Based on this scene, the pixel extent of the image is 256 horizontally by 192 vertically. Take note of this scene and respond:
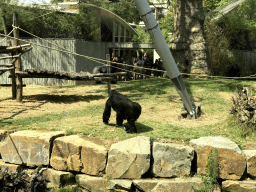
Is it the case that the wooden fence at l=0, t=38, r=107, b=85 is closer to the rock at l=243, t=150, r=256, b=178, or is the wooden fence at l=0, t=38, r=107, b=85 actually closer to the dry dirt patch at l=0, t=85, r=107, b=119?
the dry dirt patch at l=0, t=85, r=107, b=119

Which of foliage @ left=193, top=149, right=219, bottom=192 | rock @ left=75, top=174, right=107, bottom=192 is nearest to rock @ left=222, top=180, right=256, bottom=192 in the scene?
foliage @ left=193, top=149, right=219, bottom=192

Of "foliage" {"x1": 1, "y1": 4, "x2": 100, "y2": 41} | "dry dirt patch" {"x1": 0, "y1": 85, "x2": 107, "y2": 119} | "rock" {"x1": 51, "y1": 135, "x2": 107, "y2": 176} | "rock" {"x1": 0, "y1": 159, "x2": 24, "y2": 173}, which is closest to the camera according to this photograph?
"rock" {"x1": 51, "y1": 135, "x2": 107, "y2": 176}

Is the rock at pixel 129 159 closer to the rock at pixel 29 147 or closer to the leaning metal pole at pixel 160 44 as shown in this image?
the rock at pixel 29 147

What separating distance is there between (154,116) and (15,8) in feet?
37.6

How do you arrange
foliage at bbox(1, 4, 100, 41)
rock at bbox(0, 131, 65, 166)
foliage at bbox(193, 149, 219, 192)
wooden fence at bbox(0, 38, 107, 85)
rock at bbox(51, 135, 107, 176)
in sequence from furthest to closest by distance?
foliage at bbox(1, 4, 100, 41) < wooden fence at bbox(0, 38, 107, 85) < rock at bbox(0, 131, 65, 166) < rock at bbox(51, 135, 107, 176) < foliage at bbox(193, 149, 219, 192)

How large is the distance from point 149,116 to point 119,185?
9.25ft

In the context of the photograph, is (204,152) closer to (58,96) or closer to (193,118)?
(193,118)

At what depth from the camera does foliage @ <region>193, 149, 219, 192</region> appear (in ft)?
16.7

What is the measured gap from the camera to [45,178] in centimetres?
573

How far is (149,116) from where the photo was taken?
25.4ft

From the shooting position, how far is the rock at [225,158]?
512cm

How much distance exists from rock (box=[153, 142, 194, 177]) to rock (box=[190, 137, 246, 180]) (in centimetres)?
19

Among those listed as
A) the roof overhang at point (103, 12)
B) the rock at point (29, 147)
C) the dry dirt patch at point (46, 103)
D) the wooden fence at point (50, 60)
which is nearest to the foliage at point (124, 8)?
the roof overhang at point (103, 12)

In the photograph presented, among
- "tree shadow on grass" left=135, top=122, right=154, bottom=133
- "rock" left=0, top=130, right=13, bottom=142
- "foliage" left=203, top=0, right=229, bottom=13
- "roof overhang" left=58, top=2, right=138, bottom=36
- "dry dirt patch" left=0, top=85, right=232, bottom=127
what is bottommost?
"rock" left=0, top=130, right=13, bottom=142
